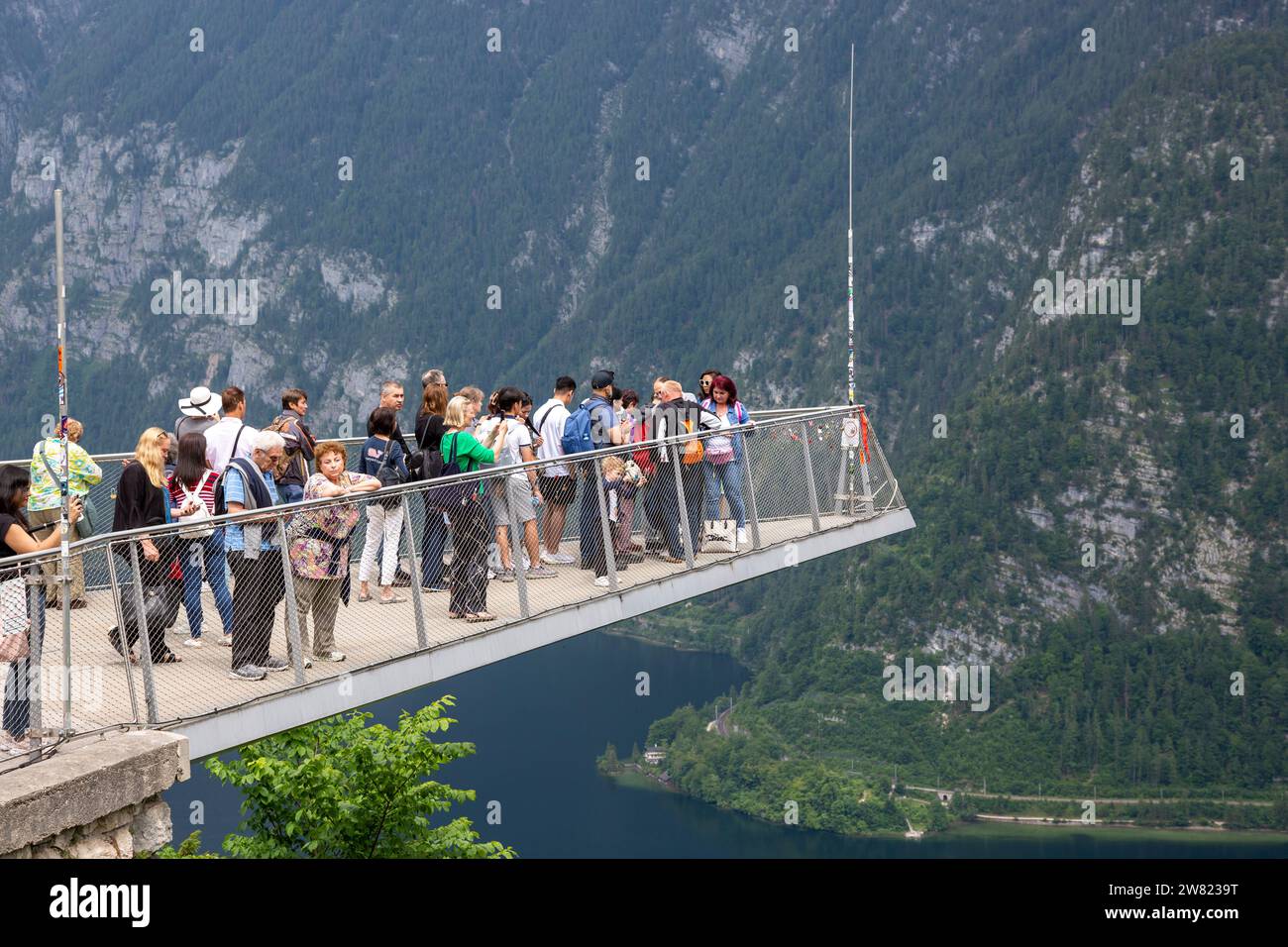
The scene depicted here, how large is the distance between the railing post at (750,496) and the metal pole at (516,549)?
324 cm

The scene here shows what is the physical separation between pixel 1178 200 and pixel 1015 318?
71.5ft

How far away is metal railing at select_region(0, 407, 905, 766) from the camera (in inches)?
442

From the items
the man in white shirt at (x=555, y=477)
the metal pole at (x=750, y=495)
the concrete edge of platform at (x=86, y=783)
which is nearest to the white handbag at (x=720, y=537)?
the metal pole at (x=750, y=495)

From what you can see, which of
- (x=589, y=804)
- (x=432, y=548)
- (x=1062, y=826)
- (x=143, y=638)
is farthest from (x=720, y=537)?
(x=1062, y=826)

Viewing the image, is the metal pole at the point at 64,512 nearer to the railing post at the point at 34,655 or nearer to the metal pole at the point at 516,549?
the railing post at the point at 34,655

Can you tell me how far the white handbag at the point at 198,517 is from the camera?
1166cm

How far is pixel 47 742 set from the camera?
34.0 feet

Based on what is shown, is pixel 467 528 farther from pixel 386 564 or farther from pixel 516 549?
pixel 386 564

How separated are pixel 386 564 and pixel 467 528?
0.71m

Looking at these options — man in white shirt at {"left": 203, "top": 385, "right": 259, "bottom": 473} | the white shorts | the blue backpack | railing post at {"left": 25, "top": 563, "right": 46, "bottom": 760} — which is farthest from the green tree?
railing post at {"left": 25, "top": 563, "right": 46, "bottom": 760}

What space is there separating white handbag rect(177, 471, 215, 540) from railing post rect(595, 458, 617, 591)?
144 inches

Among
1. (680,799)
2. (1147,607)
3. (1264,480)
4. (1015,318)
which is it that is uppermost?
(1015,318)
